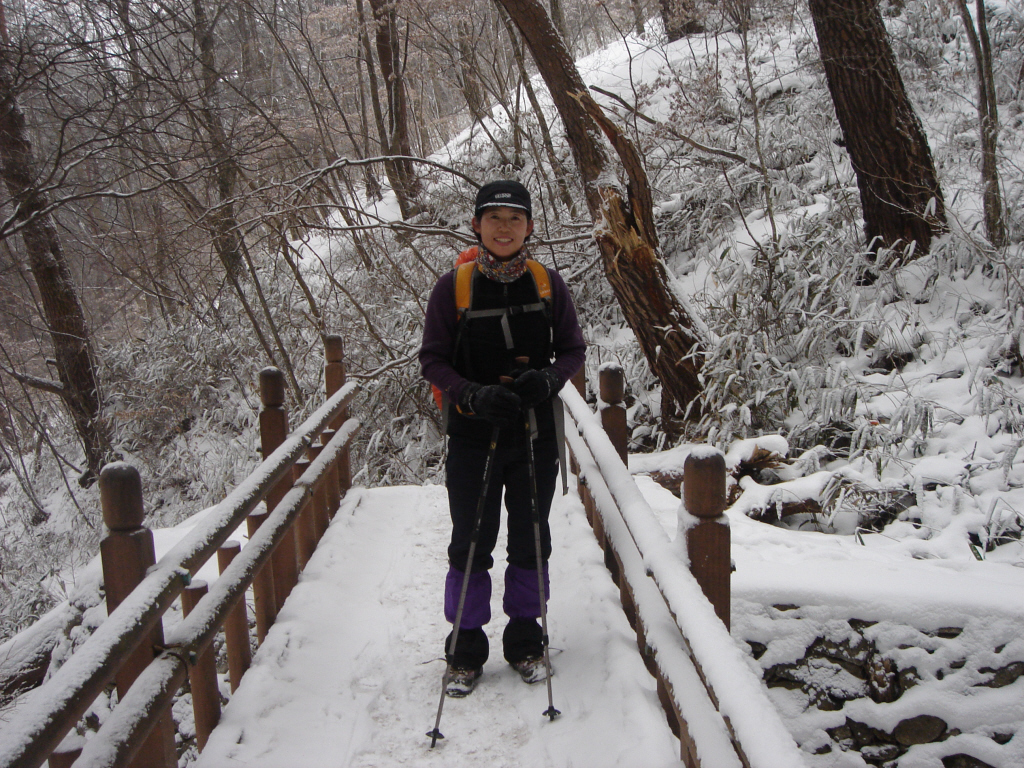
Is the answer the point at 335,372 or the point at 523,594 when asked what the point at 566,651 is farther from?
the point at 335,372

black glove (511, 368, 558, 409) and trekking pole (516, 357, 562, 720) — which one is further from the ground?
black glove (511, 368, 558, 409)

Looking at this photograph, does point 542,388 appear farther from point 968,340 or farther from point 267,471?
point 968,340

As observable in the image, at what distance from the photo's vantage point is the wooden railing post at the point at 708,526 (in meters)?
2.12

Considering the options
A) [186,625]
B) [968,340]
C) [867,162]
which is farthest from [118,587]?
[867,162]

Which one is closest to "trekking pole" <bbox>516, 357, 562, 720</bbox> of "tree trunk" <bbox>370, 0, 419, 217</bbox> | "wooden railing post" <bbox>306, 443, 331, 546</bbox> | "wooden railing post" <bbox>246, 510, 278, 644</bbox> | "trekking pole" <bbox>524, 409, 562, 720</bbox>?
"trekking pole" <bbox>524, 409, 562, 720</bbox>

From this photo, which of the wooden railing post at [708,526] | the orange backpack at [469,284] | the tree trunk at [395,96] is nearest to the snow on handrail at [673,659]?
the wooden railing post at [708,526]

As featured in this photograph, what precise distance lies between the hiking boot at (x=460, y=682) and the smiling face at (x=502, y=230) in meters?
1.68

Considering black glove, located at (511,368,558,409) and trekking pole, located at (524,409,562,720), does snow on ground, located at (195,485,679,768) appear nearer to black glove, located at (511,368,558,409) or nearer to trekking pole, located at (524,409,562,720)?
trekking pole, located at (524,409,562,720)

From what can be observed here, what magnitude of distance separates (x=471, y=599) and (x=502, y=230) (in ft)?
4.88

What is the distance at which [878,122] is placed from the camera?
699 centimetres

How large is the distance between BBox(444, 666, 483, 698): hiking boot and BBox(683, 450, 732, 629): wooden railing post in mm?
1173

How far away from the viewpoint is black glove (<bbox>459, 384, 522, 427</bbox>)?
2.62 meters

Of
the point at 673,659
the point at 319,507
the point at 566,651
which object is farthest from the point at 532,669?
the point at 319,507

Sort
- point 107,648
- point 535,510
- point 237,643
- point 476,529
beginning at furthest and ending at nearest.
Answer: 1. point 237,643
2. point 535,510
3. point 476,529
4. point 107,648
